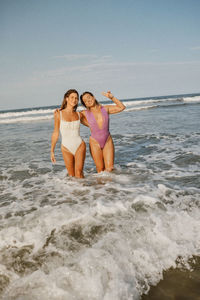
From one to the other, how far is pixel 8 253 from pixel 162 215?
2.15 metres

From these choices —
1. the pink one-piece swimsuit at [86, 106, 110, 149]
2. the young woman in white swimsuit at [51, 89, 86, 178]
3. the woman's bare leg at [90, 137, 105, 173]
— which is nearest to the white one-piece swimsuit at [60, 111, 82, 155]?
the young woman in white swimsuit at [51, 89, 86, 178]

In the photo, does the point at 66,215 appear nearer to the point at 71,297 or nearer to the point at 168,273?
the point at 71,297

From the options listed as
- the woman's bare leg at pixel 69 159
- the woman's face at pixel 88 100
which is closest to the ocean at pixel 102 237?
the woman's bare leg at pixel 69 159

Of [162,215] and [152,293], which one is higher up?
[162,215]

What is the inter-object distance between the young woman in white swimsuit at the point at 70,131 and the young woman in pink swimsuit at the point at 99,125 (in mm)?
321

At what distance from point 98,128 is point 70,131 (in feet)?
2.41

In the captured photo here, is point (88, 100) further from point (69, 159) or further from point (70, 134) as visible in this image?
point (69, 159)

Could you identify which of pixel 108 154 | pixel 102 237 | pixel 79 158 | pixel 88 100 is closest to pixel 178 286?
pixel 102 237

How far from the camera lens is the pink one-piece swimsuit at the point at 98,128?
5457mm

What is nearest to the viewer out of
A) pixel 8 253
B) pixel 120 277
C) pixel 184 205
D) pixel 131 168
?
pixel 120 277

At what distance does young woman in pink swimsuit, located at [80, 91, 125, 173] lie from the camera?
215 inches

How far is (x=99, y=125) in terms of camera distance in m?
5.52

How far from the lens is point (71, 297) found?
216 cm

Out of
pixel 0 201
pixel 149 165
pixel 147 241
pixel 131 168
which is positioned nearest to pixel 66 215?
pixel 147 241
